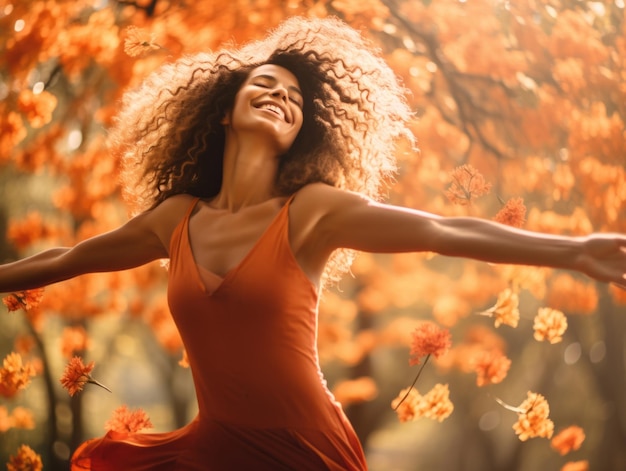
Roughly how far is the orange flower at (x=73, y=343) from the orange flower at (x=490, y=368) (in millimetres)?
1176

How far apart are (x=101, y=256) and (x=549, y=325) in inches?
51.3

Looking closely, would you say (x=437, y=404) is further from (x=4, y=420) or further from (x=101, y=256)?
(x=4, y=420)

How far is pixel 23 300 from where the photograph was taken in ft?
7.30

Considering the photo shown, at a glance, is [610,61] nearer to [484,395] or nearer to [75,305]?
[484,395]

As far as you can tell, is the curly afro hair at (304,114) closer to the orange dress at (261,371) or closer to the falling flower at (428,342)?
the orange dress at (261,371)

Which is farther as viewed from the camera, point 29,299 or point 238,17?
→ point 238,17

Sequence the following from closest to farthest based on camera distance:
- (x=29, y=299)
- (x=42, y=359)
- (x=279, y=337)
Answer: (x=279, y=337), (x=29, y=299), (x=42, y=359)

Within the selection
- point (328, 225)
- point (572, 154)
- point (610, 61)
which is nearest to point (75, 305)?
point (328, 225)

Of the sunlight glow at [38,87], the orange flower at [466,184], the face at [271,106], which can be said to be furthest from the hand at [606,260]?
the sunlight glow at [38,87]

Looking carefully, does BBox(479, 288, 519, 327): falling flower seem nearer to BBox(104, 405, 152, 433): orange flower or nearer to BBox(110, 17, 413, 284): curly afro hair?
BBox(110, 17, 413, 284): curly afro hair

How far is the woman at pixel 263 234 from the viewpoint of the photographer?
1359 mm

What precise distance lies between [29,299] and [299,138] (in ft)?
3.47

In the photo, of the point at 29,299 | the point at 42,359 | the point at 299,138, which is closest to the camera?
the point at 299,138

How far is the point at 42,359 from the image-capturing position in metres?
2.39
